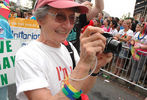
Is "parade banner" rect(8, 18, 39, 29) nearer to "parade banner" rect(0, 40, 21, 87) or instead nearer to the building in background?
"parade banner" rect(0, 40, 21, 87)

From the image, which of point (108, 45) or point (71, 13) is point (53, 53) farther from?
point (108, 45)

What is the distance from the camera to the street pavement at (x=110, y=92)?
143 inches

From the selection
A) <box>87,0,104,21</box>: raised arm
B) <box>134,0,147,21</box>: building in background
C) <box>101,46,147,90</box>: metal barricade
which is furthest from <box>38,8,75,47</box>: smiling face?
<box>134,0,147,21</box>: building in background

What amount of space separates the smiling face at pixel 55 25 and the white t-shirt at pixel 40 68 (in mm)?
95

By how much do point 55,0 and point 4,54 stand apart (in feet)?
4.99

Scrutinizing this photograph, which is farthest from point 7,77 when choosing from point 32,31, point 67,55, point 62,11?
point 32,31

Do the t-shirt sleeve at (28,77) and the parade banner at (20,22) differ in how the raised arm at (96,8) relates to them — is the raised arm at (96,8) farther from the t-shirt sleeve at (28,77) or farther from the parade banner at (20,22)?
the parade banner at (20,22)

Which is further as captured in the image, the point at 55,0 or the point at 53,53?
the point at 53,53

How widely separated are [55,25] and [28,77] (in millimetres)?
512

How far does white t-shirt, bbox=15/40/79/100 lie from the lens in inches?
36.8

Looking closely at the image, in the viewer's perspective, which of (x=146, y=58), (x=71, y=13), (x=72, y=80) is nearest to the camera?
(x=72, y=80)

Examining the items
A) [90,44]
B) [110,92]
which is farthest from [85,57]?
[110,92]

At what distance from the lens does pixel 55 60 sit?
122cm

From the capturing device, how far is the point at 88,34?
89cm
